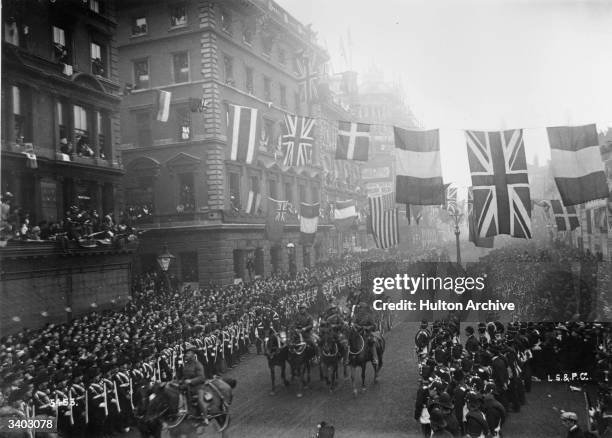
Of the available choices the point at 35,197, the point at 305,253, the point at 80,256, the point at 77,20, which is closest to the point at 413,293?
the point at 305,253

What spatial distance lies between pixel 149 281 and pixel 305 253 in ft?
18.1

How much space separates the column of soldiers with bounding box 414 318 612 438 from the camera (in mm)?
8180

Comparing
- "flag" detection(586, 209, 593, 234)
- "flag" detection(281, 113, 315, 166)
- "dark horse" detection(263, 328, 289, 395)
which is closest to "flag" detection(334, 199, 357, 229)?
"flag" detection(281, 113, 315, 166)

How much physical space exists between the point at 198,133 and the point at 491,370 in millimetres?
10403

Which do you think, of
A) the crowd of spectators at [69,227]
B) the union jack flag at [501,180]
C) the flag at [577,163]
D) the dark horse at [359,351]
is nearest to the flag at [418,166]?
the union jack flag at [501,180]

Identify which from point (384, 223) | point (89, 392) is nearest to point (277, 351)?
point (89, 392)

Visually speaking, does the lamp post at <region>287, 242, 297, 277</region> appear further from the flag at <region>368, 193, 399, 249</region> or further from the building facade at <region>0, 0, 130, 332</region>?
the building facade at <region>0, 0, 130, 332</region>

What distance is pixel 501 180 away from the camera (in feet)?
43.9

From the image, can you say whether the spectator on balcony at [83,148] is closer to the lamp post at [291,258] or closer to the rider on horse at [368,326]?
the lamp post at [291,258]

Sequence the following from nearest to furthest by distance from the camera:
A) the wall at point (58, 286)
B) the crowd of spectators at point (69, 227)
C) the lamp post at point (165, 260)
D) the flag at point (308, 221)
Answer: the wall at point (58, 286), the crowd of spectators at point (69, 227), the lamp post at point (165, 260), the flag at point (308, 221)

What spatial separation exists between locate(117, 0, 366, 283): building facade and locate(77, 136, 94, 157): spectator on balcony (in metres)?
1.38

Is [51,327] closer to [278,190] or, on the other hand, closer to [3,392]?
[3,392]

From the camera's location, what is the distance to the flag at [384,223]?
51.9 ft

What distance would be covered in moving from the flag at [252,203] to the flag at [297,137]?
5.28 feet
